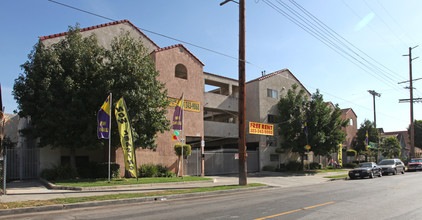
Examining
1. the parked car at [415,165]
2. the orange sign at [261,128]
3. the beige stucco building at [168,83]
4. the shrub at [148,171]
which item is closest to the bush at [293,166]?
the orange sign at [261,128]

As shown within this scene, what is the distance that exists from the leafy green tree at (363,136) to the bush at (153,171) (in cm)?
3537

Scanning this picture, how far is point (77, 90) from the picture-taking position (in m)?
16.7

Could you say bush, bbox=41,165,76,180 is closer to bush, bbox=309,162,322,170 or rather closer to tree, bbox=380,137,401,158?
bush, bbox=309,162,322,170

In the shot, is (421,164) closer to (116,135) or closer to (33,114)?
(116,135)

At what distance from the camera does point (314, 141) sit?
30672 millimetres

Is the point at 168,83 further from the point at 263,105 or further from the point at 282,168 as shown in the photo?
the point at 282,168

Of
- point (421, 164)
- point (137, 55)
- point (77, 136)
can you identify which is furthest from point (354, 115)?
point (77, 136)

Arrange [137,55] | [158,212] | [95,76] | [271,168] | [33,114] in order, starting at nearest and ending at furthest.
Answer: [158,212] < [33,114] < [95,76] < [137,55] < [271,168]

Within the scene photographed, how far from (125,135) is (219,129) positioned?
14904 mm

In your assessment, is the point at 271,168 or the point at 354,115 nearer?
the point at 271,168

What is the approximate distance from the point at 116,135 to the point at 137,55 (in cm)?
515

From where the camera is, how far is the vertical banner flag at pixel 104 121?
15.8 meters

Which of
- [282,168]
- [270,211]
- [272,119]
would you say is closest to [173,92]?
[272,119]

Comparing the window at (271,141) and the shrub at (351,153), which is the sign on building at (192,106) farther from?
the shrub at (351,153)
